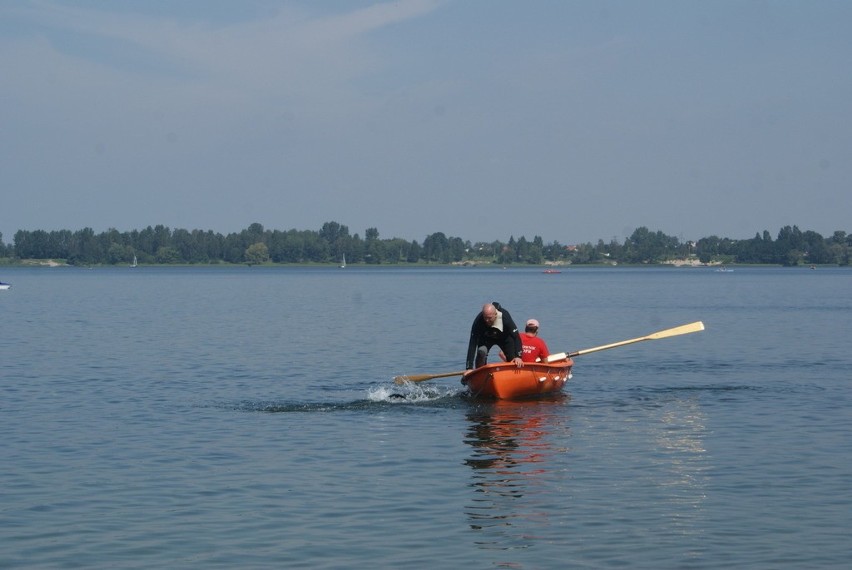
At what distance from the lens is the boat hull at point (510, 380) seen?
26859mm

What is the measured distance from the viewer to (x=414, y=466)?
19.6m

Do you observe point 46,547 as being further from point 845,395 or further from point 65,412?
point 845,395

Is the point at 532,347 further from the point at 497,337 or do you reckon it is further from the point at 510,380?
the point at 510,380

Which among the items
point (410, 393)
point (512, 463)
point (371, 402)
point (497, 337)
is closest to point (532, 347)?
point (497, 337)

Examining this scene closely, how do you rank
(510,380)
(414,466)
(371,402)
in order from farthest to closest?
(371,402)
(510,380)
(414,466)

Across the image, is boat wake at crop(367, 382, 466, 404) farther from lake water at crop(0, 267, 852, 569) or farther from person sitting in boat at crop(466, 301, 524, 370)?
person sitting in boat at crop(466, 301, 524, 370)

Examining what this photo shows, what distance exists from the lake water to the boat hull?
1.36ft

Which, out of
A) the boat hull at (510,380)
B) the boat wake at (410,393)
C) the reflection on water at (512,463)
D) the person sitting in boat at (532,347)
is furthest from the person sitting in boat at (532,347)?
the boat wake at (410,393)

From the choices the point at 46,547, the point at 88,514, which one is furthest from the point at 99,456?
the point at 46,547

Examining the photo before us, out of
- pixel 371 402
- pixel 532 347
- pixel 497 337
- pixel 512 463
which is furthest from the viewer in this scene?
pixel 532 347

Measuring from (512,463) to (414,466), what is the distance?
173 cm

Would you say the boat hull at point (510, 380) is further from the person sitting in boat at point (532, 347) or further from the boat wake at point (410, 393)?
the boat wake at point (410, 393)

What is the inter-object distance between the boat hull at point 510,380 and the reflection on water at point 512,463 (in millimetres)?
270

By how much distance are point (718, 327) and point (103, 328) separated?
3337 cm
